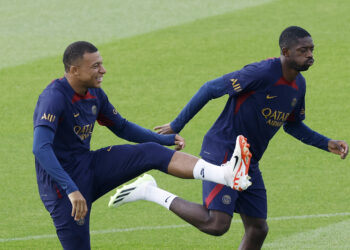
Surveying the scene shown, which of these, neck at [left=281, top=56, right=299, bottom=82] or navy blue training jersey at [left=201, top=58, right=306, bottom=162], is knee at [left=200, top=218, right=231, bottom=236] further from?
neck at [left=281, top=56, right=299, bottom=82]

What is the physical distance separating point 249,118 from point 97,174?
1695mm

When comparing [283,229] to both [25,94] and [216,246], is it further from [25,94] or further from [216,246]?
[25,94]

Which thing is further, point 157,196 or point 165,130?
point 165,130

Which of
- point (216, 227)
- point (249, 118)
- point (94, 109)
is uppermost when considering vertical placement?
point (94, 109)

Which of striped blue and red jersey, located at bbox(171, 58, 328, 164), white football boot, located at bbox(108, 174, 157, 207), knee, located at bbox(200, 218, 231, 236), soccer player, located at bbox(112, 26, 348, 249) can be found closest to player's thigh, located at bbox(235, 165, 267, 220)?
soccer player, located at bbox(112, 26, 348, 249)

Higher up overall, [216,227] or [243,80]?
[243,80]

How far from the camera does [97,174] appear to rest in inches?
352

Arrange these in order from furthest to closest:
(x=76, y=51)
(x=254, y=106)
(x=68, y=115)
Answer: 1. (x=254, y=106)
2. (x=76, y=51)
3. (x=68, y=115)

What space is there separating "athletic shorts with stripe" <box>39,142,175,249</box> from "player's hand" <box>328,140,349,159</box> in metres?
2.13

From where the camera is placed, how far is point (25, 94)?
17516 millimetres

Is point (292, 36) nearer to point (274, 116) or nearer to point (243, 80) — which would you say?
point (243, 80)

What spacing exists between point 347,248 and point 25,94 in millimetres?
8417

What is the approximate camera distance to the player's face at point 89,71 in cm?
880

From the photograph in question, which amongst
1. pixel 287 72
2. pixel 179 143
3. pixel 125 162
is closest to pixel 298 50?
pixel 287 72
